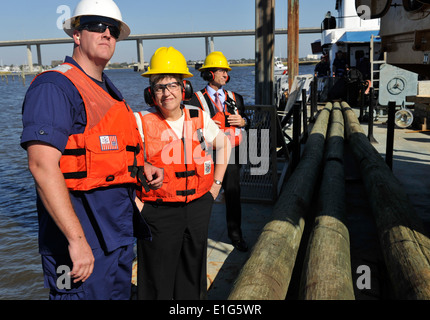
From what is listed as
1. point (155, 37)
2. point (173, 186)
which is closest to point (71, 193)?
point (173, 186)

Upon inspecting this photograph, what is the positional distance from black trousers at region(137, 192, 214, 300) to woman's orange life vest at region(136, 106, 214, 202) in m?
0.09

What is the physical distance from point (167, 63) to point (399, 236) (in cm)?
254

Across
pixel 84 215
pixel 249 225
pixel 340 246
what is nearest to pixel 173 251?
pixel 84 215

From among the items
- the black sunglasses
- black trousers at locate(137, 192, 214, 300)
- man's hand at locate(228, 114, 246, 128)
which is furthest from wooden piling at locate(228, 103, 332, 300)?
the black sunglasses

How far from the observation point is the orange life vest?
4.65m

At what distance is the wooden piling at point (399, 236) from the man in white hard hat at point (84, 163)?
2001mm

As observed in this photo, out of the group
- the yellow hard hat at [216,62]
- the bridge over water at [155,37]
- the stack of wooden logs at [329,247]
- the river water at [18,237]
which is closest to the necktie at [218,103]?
the yellow hard hat at [216,62]

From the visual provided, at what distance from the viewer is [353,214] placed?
6.04 meters

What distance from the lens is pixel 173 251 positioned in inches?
118

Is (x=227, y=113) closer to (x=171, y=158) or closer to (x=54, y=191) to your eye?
(x=171, y=158)

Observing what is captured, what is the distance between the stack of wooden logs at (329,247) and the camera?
115 inches

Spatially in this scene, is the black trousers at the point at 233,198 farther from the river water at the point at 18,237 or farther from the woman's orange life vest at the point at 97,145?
the river water at the point at 18,237
